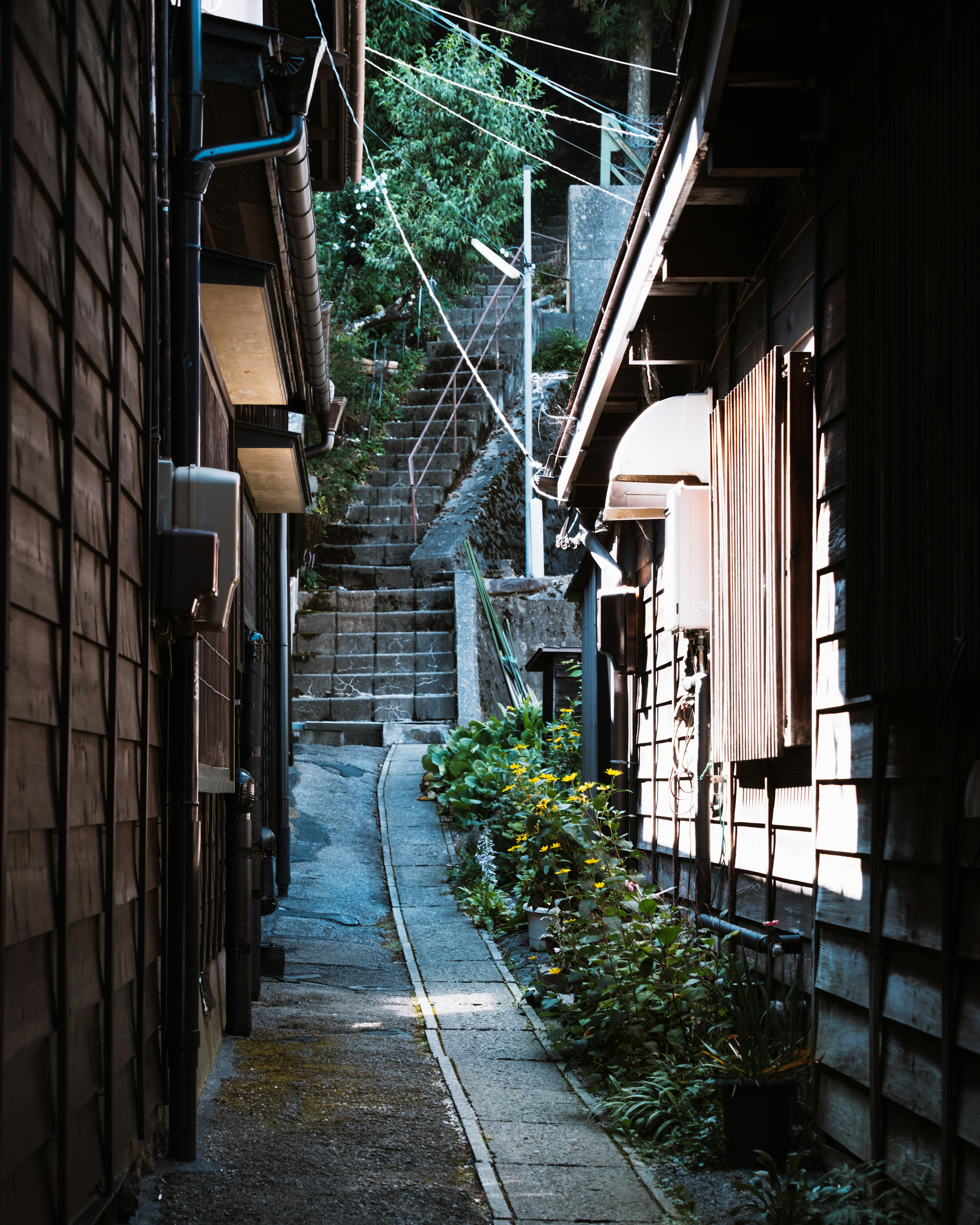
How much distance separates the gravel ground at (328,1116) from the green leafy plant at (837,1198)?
2.97 ft

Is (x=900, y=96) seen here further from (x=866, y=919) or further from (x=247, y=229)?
(x=247, y=229)

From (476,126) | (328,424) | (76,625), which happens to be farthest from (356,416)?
(76,625)

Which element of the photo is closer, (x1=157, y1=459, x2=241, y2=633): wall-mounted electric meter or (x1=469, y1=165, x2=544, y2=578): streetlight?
(x1=157, y1=459, x2=241, y2=633): wall-mounted electric meter

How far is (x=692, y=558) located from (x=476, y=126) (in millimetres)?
19246

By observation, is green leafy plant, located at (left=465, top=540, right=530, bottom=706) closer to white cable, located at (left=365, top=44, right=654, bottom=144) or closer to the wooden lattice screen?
white cable, located at (left=365, top=44, right=654, bottom=144)

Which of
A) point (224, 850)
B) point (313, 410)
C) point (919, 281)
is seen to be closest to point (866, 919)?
point (919, 281)

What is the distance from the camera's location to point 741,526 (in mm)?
5500

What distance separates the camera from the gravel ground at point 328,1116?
4.04m

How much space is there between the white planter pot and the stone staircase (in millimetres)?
8025

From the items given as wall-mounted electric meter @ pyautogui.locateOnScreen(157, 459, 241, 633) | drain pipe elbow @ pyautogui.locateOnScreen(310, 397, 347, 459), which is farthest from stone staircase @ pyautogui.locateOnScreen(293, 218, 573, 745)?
wall-mounted electric meter @ pyautogui.locateOnScreen(157, 459, 241, 633)

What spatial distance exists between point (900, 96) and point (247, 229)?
12.5ft

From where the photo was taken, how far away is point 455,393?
994 inches

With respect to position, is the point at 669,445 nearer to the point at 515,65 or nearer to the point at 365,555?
the point at 365,555

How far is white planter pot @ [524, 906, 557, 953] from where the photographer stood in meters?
8.48
